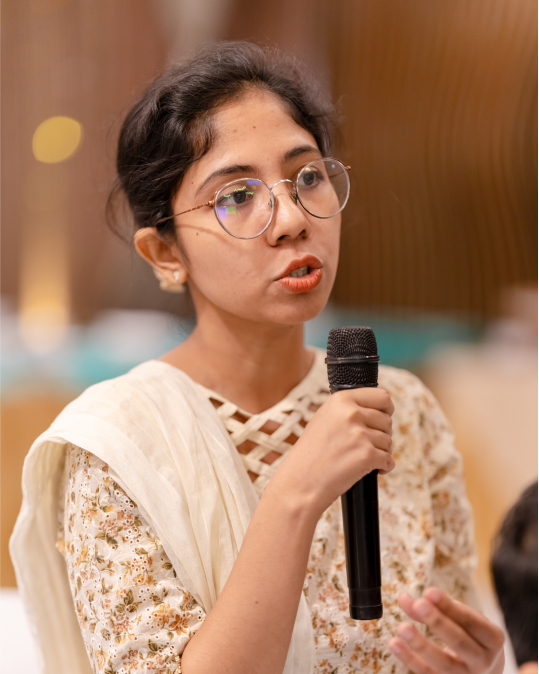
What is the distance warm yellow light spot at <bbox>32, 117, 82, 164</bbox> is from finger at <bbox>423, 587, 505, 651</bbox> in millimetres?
953

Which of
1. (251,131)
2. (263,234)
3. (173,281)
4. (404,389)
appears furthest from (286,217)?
(404,389)

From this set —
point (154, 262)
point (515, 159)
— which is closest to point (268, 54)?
point (154, 262)

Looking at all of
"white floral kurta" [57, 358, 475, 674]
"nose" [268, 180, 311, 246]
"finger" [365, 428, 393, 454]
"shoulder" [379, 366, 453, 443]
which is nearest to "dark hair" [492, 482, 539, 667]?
"white floral kurta" [57, 358, 475, 674]

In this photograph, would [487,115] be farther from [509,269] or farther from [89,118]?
[89,118]

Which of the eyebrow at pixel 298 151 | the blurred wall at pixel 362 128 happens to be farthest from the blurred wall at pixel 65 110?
the eyebrow at pixel 298 151

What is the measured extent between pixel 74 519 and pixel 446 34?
1240mm

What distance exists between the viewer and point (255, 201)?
0.98 meters

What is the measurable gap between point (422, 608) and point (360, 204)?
0.88 meters

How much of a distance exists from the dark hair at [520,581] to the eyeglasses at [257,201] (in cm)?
58

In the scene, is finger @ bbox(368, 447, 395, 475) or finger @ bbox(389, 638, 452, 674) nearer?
finger @ bbox(368, 447, 395, 475)

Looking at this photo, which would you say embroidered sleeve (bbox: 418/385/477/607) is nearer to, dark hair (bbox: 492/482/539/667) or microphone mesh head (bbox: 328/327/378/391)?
dark hair (bbox: 492/482/539/667)

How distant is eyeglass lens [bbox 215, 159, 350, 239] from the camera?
3.20 ft

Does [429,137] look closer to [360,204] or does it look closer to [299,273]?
A: [360,204]

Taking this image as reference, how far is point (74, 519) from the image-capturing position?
95 centimetres
